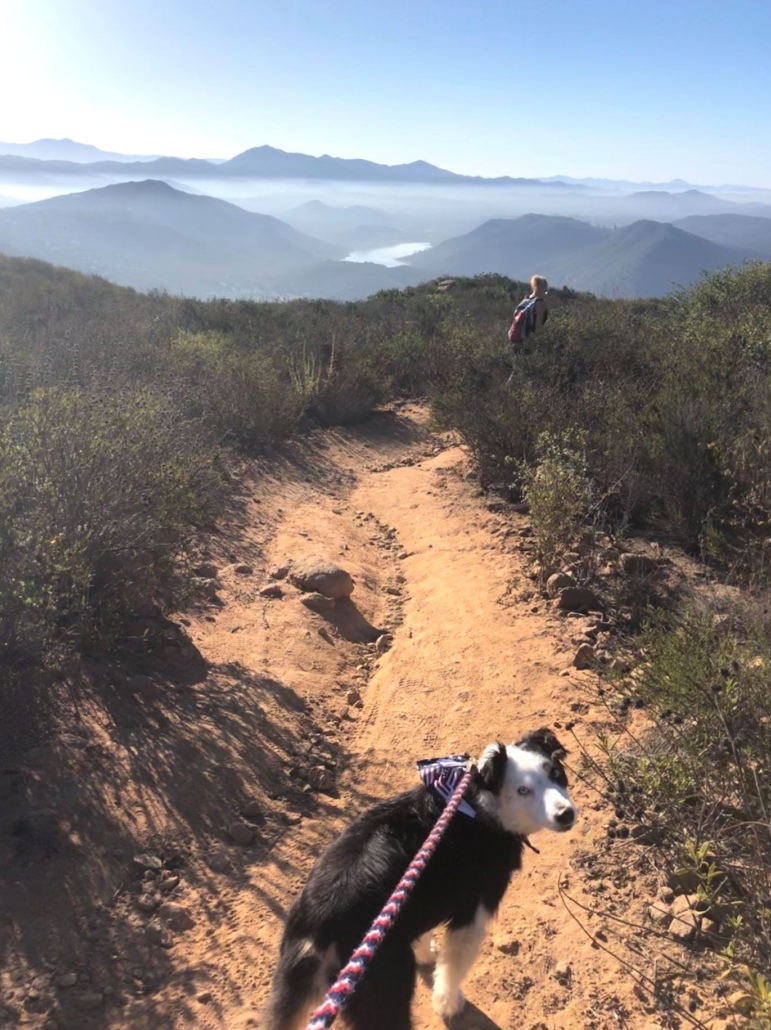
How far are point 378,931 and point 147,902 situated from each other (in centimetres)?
156

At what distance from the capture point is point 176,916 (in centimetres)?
260

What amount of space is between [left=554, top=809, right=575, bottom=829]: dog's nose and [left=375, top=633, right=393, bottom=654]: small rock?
9.75 feet

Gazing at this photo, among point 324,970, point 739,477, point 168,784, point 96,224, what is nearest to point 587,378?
point 739,477

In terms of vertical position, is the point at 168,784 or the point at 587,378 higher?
the point at 587,378

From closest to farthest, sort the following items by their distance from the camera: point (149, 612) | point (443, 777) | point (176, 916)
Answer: point (443, 777) → point (176, 916) → point (149, 612)

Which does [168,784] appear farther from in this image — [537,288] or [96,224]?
[96,224]

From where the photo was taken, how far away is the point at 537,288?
28.3 feet

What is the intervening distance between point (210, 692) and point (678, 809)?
264cm

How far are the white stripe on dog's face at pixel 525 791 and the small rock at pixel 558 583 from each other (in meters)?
2.77

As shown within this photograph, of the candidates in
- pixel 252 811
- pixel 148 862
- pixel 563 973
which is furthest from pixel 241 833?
pixel 563 973

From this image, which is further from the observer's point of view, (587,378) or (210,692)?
(587,378)

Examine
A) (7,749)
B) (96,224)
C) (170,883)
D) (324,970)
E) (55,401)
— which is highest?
(96,224)

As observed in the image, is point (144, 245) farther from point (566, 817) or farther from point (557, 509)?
point (566, 817)

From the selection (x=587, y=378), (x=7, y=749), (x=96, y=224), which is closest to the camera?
(x=7, y=749)
